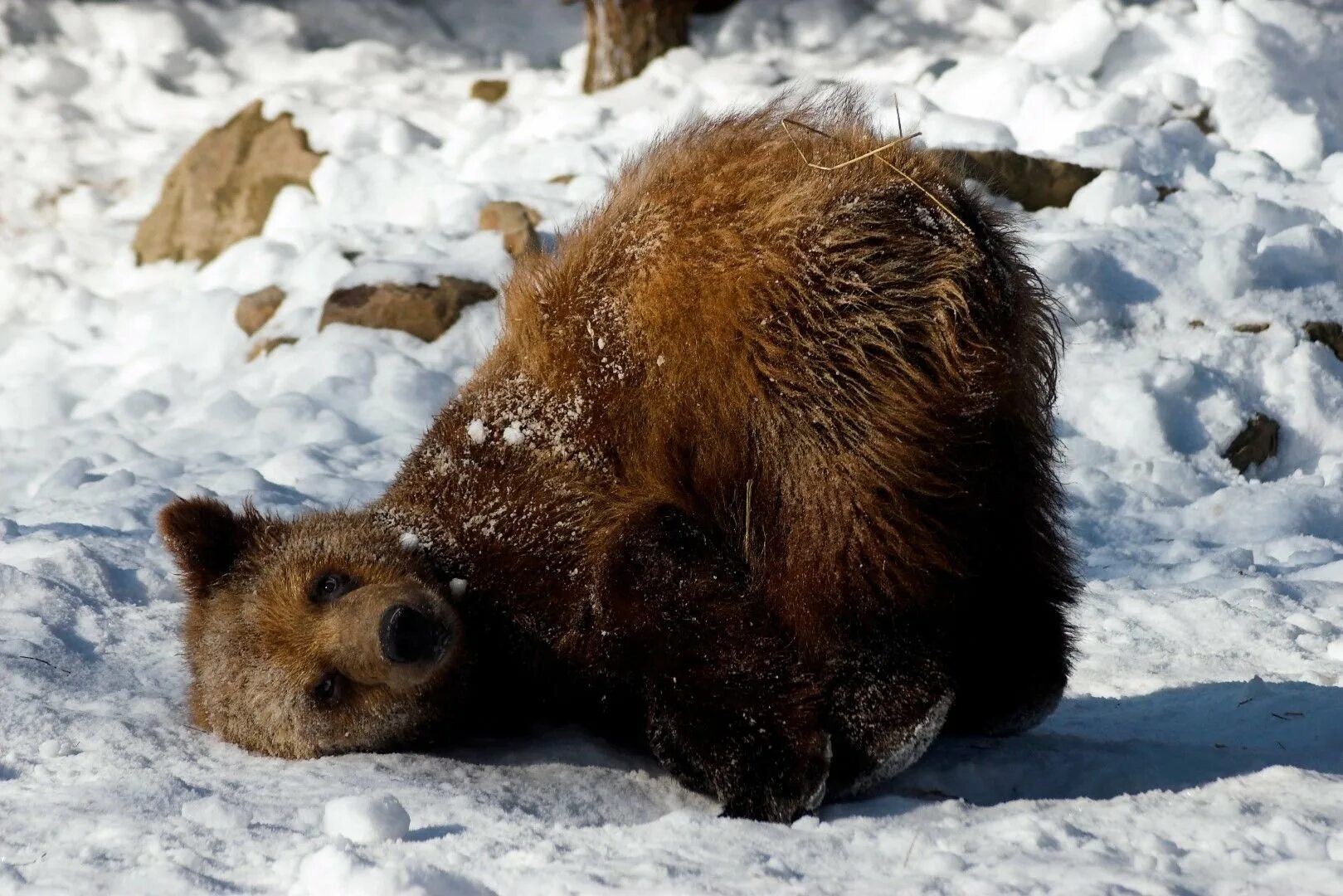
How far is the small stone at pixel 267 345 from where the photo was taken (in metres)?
9.21

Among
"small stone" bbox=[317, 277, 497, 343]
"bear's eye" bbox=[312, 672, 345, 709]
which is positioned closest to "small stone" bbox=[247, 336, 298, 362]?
"small stone" bbox=[317, 277, 497, 343]

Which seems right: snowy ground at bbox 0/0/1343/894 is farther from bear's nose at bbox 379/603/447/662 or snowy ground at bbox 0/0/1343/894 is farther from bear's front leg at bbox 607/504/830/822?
bear's nose at bbox 379/603/447/662

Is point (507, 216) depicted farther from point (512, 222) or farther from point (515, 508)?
point (515, 508)

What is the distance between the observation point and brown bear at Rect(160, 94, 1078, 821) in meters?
3.71

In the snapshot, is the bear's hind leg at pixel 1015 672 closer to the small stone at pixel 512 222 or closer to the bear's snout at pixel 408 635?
the bear's snout at pixel 408 635

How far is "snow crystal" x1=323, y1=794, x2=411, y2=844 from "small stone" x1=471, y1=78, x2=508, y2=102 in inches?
418

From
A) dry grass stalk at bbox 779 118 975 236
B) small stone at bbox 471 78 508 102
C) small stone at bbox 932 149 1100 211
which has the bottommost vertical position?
dry grass stalk at bbox 779 118 975 236

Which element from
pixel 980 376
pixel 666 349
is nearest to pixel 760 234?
pixel 666 349

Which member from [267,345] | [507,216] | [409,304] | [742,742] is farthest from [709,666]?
[507,216]

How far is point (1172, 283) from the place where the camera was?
8477 mm

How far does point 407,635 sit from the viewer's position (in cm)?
386

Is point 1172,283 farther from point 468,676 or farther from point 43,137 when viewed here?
point 43,137

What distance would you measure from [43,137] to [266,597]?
1072 centimetres

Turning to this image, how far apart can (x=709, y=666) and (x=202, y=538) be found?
5.30 feet
